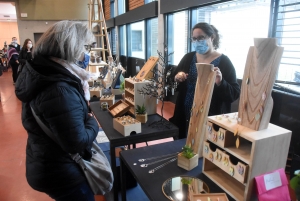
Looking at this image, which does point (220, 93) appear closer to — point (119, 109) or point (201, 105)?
point (201, 105)

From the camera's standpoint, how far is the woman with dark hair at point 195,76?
162 cm

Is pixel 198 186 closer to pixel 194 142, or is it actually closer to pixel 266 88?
pixel 194 142

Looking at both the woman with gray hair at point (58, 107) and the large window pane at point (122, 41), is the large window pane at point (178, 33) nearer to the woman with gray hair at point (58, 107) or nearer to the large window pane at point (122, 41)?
the large window pane at point (122, 41)

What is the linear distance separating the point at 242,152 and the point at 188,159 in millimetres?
312

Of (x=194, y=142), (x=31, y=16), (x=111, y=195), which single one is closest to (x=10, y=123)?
(x=111, y=195)

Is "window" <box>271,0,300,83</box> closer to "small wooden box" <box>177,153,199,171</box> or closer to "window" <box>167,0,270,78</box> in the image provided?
"window" <box>167,0,270,78</box>

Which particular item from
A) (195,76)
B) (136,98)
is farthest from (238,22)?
(136,98)

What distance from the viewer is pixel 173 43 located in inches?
203

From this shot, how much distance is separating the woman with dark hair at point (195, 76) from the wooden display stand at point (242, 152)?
496mm

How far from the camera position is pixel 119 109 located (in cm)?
209

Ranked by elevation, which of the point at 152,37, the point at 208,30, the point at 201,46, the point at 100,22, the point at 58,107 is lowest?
the point at 58,107

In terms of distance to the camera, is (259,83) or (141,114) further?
(141,114)

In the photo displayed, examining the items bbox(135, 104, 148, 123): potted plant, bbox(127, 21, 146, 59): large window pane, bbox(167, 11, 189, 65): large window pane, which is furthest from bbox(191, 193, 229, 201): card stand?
bbox(127, 21, 146, 59): large window pane

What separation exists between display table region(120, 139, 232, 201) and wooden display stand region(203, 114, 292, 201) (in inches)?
3.9
